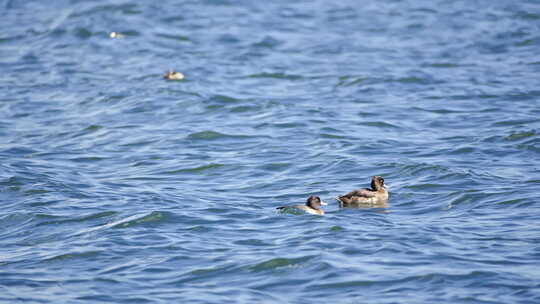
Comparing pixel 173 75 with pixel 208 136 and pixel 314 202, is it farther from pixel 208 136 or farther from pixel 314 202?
pixel 314 202

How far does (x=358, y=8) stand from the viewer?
33000 mm

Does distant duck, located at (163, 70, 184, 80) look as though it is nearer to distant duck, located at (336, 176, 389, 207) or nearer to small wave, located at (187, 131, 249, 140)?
small wave, located at (187, 131, 249, 140)

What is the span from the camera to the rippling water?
1101cm

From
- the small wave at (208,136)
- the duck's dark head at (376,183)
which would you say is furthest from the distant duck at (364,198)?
the small wave at (208,136)

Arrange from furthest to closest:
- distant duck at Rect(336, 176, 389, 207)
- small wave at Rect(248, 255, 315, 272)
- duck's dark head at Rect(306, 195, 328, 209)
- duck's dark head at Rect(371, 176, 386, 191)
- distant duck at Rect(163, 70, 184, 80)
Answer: distant duck at Rect(163, 70, 184, 80) < duck's dark head at Rect(371, 176, 386, 191) < distant duck at Rect(336, 176, 389, 207) < duck's dark head at Rect(306, 195, 328, 209) < small wave at Rect(248, 255, 315, 272)

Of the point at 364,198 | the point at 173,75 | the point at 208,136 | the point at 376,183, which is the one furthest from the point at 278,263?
the point at 173,75

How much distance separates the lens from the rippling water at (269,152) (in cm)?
1101

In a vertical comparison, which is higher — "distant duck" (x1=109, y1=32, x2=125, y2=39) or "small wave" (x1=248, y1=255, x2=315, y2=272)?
"small wave" (x1=248, y1=255, x2=315, y2=272)

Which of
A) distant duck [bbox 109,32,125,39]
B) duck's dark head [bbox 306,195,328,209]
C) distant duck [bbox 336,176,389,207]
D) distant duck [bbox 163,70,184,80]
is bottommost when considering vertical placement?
distant duck [bbox 109,32,125,39]

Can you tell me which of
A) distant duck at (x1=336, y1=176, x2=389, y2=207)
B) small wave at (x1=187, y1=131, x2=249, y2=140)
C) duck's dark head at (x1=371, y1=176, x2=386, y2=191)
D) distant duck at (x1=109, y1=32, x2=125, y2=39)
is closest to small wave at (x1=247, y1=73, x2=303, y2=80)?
small wave at (x1=187, y1=131, x2=249, y2=140)

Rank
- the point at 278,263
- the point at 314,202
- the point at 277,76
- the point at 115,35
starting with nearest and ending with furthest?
1. the point at 278,263
2. the point at 314,202
3. the point at 277,76
4. the point at 115,35

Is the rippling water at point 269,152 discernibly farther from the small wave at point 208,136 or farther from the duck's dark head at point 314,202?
the duck's dark head at point 314,202

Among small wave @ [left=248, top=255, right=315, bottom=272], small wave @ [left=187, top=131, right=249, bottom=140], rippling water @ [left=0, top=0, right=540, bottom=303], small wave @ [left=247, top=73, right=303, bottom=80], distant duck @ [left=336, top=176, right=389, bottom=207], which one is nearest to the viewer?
rippling water @ [left=0, top=0, right=540, bottom=303]

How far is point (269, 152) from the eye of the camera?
17906mm
